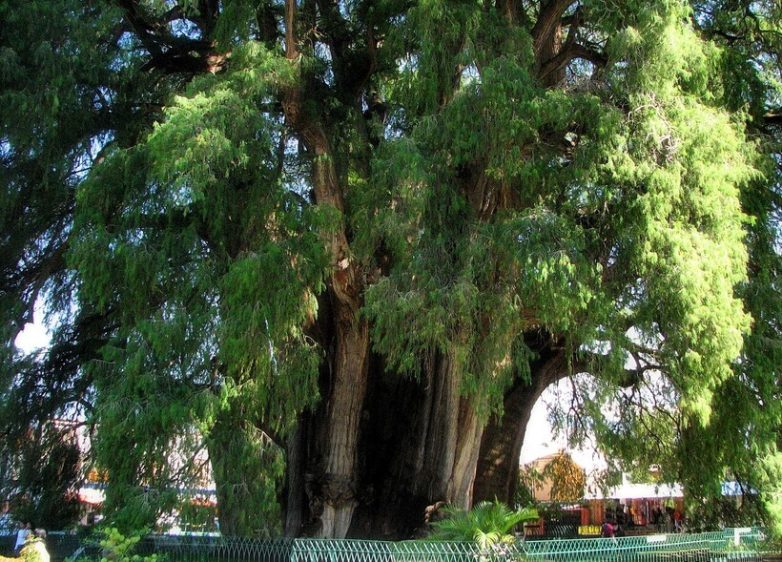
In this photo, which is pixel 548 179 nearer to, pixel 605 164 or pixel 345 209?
pixel 605 164

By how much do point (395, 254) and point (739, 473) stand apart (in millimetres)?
6223

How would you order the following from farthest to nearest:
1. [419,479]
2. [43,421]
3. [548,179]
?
[43,421] < [419,479] < [548,179]

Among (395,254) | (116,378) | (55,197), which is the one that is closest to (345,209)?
(395,254)

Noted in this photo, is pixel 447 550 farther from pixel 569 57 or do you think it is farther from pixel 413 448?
pixel 569 57

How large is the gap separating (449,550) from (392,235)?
396 cm

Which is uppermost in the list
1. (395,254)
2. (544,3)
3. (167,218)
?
(544,3)

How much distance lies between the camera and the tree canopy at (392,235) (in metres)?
10.2

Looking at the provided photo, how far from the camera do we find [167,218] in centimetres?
1212

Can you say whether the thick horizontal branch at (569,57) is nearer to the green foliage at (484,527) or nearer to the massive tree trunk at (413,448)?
the massive tree trunk at (413,448)

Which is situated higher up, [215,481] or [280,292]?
[280,292]

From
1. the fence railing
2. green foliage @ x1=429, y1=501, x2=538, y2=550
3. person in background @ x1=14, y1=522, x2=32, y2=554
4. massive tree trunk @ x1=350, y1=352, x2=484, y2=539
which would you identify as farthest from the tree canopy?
person in background @ x1=14, y1=522, x2=32, y2=554

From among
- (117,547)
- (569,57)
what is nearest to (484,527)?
(117,547)

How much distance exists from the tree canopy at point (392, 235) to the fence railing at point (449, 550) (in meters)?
0.73

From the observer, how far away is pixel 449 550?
8789 millimetres
